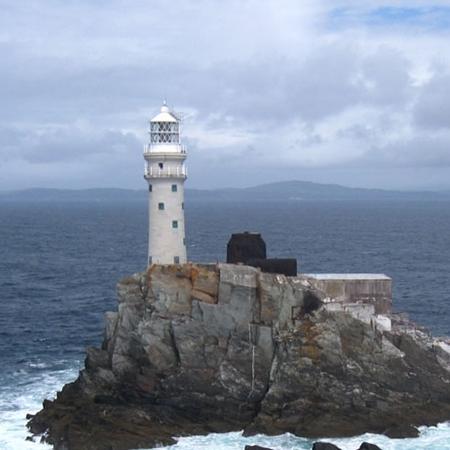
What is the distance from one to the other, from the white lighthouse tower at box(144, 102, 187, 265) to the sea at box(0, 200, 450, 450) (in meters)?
8.92

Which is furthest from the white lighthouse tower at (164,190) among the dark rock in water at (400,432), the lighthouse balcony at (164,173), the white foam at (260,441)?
the dark rock in water at (400,432)

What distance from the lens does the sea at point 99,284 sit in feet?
129

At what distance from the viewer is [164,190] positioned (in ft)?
163

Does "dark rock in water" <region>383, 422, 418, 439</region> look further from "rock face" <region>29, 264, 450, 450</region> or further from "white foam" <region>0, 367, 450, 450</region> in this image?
"white foam" <region>0, 367, 450, 450</region>

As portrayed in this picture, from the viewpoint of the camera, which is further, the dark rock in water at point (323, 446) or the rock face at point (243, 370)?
the rock face at point (243, 370)

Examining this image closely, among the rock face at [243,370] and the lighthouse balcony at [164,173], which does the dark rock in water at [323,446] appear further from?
the lighthouse balcony at [164,173]

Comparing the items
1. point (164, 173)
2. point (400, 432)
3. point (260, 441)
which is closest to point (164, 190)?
point (164, 173)

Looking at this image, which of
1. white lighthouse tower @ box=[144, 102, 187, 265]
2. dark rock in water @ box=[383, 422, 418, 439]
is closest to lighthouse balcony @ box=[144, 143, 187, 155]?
white lighthouse tower @ box=[144, 102, 187, 265]

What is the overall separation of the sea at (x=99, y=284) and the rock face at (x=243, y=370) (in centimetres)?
130

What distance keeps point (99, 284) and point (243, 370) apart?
4214 centimetres

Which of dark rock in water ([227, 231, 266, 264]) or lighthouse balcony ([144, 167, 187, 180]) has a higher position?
lighthouse balcony ([144, 167, 187, 180])

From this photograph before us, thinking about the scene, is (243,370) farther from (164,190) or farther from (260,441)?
(164,190)

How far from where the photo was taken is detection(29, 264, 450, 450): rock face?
38375 millimetres

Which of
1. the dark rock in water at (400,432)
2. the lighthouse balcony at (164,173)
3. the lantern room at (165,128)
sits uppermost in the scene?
the lantern room at (165,128)
